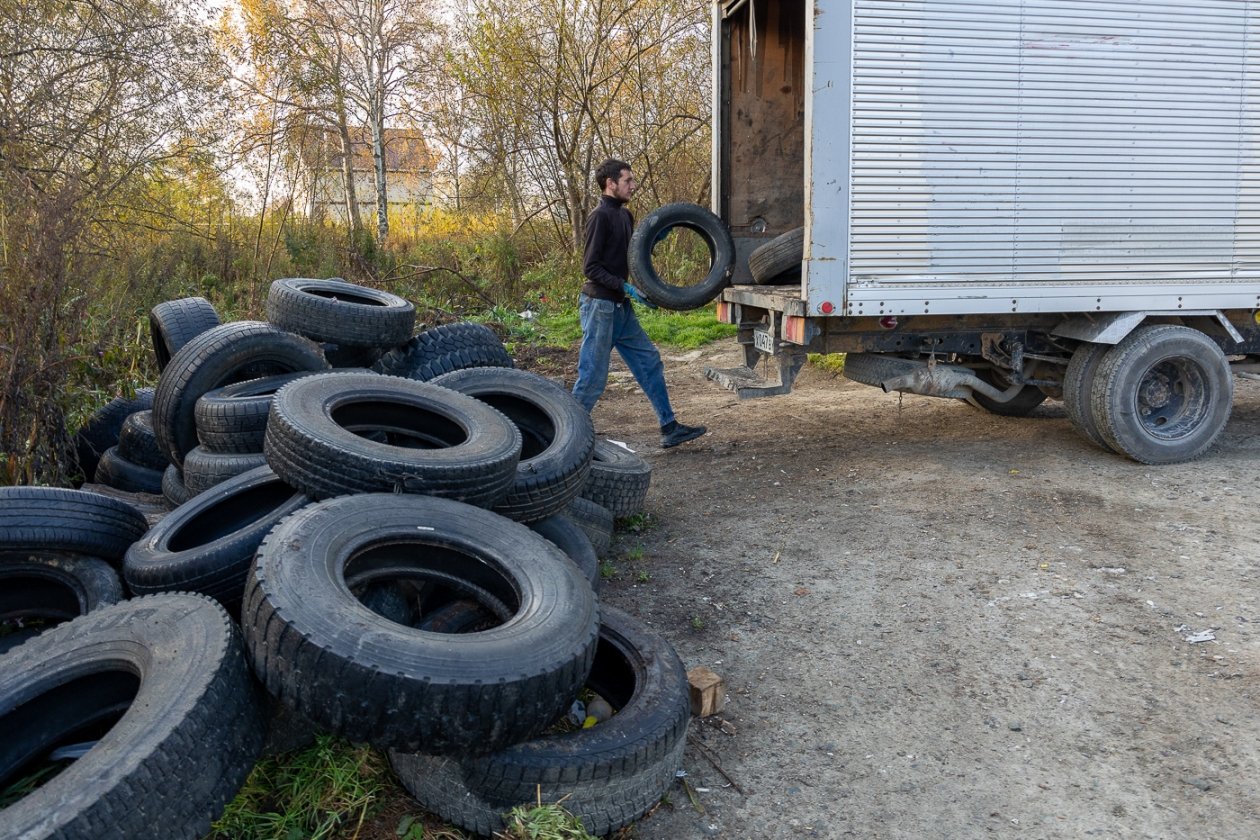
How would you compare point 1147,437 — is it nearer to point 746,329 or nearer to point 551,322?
point 746,329

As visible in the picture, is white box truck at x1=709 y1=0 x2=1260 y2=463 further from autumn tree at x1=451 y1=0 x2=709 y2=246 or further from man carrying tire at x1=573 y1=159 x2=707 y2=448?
autumn tree at x1=451 y1=0 x2=709 y2=246

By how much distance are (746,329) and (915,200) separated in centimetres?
185

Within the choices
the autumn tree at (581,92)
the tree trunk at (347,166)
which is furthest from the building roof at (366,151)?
the autumn tree at (581,92)

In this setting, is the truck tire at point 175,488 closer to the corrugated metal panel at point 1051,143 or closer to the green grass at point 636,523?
the green grass at point 636,523

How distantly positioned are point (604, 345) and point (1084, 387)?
3.38 m

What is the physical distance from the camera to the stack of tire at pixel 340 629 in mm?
2506

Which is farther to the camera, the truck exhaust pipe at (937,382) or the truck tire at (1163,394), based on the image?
the truck exhaust pipe at (937,382)

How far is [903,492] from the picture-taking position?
603 cm

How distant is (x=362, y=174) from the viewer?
2073cm

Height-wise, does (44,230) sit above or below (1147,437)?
above

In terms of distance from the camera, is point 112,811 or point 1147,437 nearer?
point 112,811

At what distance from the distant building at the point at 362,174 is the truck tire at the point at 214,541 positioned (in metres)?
12.2

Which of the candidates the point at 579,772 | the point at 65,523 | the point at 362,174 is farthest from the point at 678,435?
the point at 362,174

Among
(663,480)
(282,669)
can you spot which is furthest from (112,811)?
(663,480)
